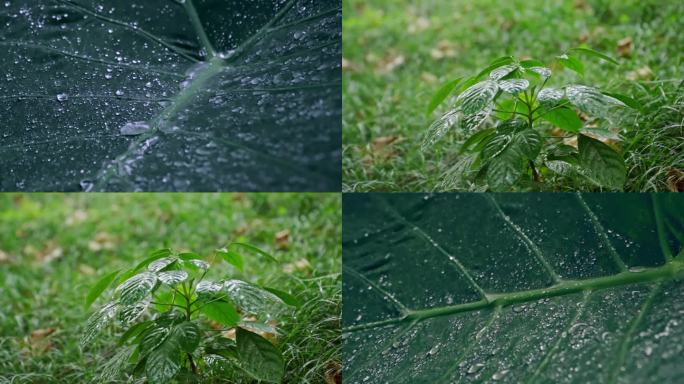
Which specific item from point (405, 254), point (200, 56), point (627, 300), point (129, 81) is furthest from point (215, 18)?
point (627, 300)

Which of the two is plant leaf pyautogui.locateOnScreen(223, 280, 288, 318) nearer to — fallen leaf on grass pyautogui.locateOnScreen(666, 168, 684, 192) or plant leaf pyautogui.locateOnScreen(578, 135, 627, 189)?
plant leaf pyautogui.locateOnScreen(578, 135, 627, 189)

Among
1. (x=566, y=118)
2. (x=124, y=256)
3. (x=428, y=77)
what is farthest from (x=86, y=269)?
(x=566, y=118)

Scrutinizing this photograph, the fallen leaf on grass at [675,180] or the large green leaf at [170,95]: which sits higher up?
the large green leaf at [170,95]

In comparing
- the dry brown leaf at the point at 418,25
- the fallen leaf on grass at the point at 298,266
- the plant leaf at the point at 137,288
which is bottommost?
the fallen leaf on grass at the point at 298,266

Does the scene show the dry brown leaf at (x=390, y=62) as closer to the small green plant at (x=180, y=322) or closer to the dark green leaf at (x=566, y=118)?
the dark green leaf at (x=566, y=118)

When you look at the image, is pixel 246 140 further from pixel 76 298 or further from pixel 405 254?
pixel 76 298

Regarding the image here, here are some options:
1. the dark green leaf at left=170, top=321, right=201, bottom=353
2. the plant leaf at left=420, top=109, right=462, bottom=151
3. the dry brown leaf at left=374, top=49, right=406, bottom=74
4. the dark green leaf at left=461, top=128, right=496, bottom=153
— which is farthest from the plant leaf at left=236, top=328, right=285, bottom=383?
the dry brown leaf at left=374, top=49, right=406, bottom=74

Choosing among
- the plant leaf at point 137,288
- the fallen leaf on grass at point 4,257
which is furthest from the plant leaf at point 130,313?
the fallen leaf on grass at point 4,257
